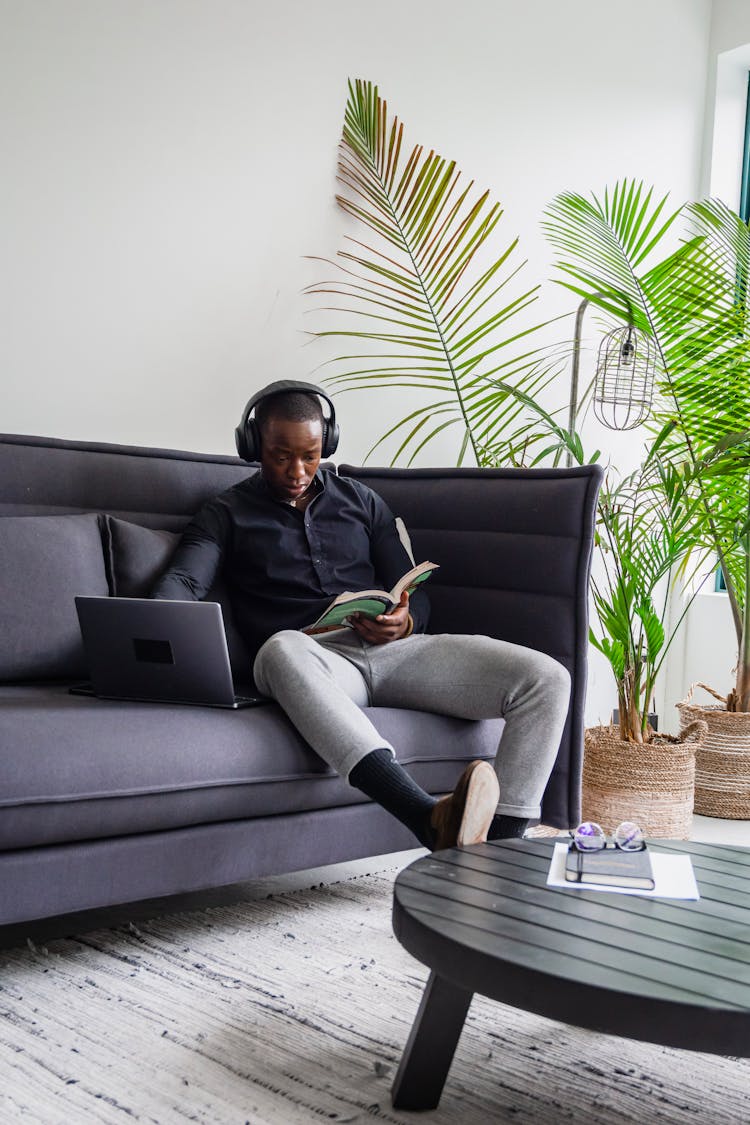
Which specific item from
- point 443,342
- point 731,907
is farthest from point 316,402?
point 731,907

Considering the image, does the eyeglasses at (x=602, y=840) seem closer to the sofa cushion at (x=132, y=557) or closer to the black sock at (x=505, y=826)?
the black sock at (x=505, y=826)

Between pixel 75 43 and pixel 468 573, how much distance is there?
158 centimetres

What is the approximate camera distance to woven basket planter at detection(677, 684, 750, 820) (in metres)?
3.21

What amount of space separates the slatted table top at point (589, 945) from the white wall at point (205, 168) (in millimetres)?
1781

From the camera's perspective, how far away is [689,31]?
4133 mm

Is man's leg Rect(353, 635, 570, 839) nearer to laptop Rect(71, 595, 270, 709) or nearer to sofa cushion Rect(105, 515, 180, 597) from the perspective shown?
laptop Rect(71, 595, 270, 709)

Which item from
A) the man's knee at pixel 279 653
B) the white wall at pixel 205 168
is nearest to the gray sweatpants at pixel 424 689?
the man's knee at pixel 279 653

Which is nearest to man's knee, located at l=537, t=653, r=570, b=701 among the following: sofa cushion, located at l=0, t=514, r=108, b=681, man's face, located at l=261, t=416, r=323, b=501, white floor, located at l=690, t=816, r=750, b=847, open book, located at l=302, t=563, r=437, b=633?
open book, located at l=302, t=563, r=437, b=633

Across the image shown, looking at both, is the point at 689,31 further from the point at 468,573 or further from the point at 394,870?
the point at 394,870

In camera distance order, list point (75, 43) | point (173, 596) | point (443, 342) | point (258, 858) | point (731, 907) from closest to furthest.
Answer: point (731, 907) → point (258, 858) → point (173, 596) → point (75, 43) → point (443, 342)

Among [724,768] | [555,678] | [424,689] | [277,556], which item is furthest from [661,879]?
[724,768]

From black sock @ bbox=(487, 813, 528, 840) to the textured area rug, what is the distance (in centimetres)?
27

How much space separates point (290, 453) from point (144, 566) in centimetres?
38

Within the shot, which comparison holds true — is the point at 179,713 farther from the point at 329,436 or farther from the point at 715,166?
the point at 715,166
